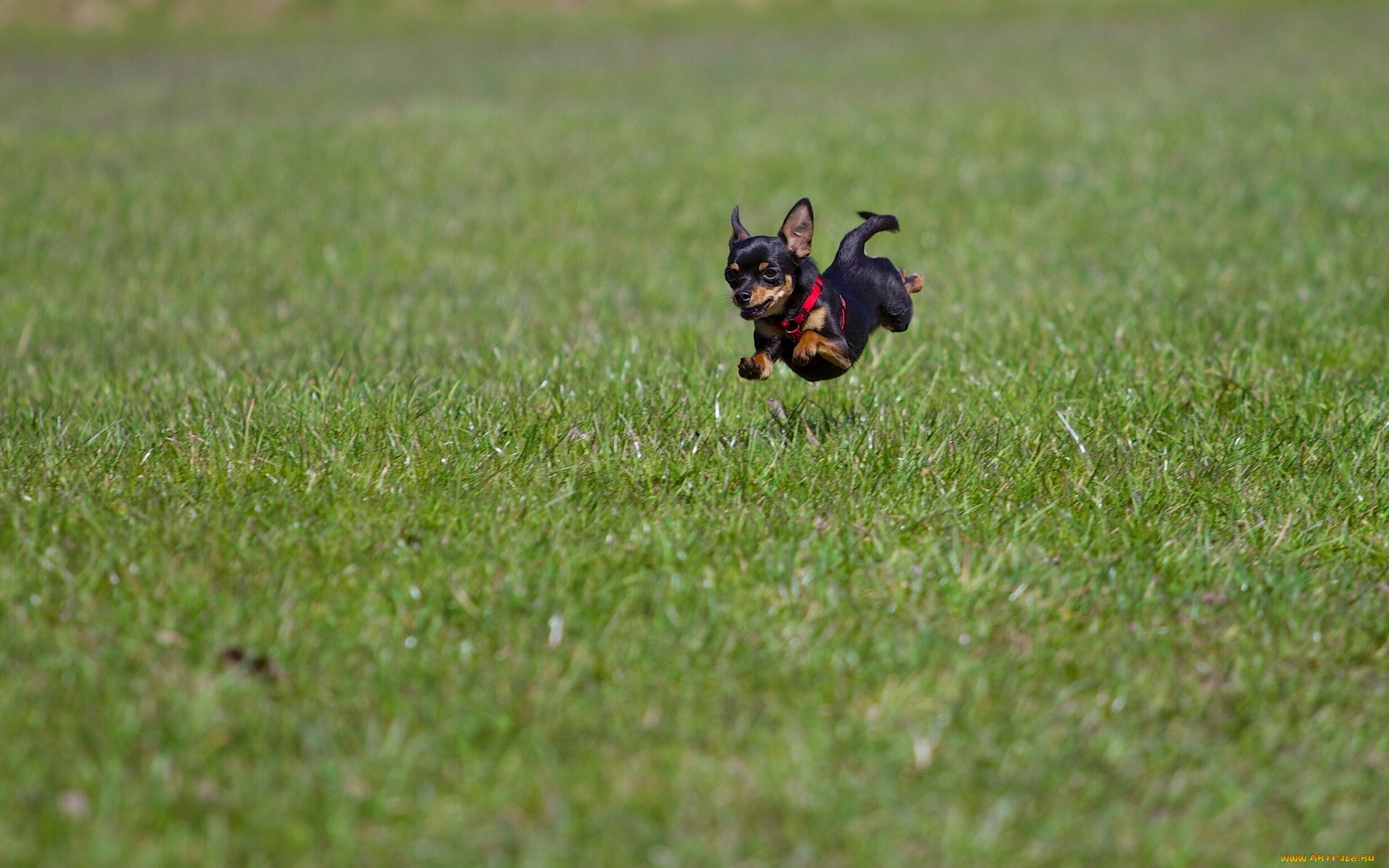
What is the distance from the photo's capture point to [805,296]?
4109 mm

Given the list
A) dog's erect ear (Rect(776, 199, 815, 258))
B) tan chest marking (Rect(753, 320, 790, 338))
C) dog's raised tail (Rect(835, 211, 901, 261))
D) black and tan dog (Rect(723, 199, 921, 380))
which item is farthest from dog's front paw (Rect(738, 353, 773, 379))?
dog's raised tail (Rect(835, 211, 901, 261))

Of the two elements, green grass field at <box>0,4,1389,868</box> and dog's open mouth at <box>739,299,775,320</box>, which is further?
dog's open mouth at <box>739,299,775,320</box>

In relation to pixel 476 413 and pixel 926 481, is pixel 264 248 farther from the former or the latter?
pixel 926 481

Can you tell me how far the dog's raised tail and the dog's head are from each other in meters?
0.48

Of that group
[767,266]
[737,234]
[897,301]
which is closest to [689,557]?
[767,266]

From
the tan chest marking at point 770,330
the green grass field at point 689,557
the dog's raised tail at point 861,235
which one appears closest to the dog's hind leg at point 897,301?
the dog's raised tail at point 861,235

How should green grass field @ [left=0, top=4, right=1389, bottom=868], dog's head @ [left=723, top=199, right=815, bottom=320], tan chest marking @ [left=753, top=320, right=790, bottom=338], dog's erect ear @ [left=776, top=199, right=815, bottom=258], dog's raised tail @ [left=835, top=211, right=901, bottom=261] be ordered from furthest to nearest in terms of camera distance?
dog's raised tail @ [left=835, top=211, right=901, bottom=261] → tan chest marking @ [left=753, top=320, right=790, bottom=338] → dog's erect ear @ [left=776, top=199, right=815, bottom=258] → dog's head @ [left=723, top=199, right=815, bottom=320] → green grass field @ [left=0, top=4, right=1389, bottom=868]

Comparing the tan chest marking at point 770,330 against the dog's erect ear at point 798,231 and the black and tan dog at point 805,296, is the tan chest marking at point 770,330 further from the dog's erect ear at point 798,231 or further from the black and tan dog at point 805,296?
the dog's erect ear at point 798,231

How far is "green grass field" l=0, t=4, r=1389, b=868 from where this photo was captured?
9.53ft

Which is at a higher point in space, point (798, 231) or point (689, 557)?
point (798, 231)

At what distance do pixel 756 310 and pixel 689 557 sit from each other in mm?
775

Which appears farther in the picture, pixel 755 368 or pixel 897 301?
pixel 897 301

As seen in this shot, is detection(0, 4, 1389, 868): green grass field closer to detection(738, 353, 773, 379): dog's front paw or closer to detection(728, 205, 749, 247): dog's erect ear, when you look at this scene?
detection(738, 353, 773, 379): dog's front paw

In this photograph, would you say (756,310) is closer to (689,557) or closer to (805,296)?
(805,296)
